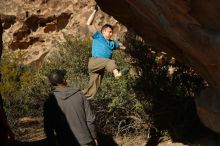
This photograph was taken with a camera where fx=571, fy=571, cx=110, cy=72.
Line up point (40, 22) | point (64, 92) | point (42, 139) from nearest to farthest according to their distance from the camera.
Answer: point (64, 92) < point (42, 139) < point (40, 22)

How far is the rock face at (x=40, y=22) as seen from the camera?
13062mm

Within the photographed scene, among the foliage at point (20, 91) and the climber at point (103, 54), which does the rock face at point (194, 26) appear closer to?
the climber at point (103, 54)

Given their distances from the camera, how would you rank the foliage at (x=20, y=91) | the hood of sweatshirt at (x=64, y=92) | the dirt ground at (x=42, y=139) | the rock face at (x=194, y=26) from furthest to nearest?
the foliage at (x=20, y=91) → the dirt ground at (x=42, y=139) → the hood of sweatshirt at (x=64, y=92) → the rock face at (x=194, y=26)

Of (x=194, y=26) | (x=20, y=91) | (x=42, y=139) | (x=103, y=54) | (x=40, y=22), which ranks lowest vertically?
(x=42, y=139)

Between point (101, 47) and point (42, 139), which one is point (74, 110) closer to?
point (101, 47)

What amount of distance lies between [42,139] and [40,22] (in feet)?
16.4

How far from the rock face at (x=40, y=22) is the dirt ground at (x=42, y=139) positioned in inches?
127

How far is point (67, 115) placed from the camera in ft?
20.1

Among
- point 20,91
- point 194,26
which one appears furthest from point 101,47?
point 20,91

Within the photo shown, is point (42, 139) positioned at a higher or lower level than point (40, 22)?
lower

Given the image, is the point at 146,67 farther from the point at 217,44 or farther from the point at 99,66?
the point at 217,44

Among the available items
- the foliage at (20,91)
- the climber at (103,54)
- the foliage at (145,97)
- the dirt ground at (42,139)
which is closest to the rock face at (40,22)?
the foliage at (20,91)

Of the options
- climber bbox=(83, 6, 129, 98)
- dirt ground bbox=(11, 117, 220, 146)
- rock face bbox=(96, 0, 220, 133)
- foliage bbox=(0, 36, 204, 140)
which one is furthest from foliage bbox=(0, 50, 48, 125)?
rock face bbox=(96, 0, 220, 133)

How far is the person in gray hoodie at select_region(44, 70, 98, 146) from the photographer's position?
609cm
